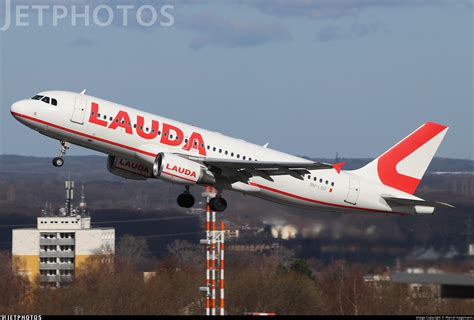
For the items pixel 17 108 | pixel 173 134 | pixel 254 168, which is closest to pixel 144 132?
pixel 173 134

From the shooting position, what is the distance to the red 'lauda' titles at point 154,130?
43844mm

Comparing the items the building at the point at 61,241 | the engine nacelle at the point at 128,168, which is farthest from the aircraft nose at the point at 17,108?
the building at the point at 61,241

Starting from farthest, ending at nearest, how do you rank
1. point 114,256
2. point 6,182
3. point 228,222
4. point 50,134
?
point 6,182 → point 114,256 → point 228,222 → point 50,134

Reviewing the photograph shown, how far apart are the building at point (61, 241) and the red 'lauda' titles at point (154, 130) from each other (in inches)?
2064

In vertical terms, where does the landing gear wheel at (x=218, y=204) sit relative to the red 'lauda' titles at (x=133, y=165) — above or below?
below

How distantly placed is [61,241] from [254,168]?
211ft

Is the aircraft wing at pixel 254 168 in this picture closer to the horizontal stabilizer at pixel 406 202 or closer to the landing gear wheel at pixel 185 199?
the landing gear wheel at pixel 185 199

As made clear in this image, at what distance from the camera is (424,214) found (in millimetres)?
45281

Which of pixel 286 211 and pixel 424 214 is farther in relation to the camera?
pixel 286 211

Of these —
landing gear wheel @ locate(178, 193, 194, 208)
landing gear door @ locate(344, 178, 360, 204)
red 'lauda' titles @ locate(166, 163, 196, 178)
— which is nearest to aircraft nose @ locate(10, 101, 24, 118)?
red 'lauda' titles @ locate(166, 163, 196, 178)

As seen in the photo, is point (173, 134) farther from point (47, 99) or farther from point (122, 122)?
point (47, 99)

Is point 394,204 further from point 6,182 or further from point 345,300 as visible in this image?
point 6,182

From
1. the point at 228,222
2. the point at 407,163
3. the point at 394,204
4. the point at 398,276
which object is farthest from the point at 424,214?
the point at 398,276

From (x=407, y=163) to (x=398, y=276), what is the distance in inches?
923
